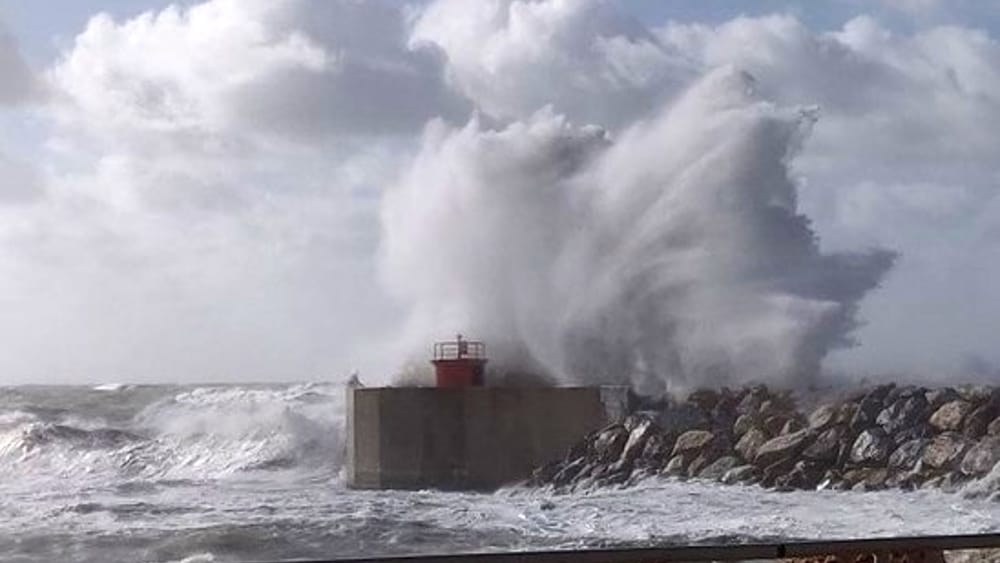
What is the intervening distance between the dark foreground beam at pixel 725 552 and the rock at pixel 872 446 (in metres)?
0.38

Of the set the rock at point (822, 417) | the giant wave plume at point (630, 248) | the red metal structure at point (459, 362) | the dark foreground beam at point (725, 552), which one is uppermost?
the giant wave plume at point (630, 248)

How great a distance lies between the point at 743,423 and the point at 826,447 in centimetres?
26

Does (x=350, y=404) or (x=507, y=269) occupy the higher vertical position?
(x=507, y=269)

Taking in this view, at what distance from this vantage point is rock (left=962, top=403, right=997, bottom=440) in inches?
175

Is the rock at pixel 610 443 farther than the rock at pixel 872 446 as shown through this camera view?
No

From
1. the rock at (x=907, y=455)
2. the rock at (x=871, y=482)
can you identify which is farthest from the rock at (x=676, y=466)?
the rock at (x=907, y=455)

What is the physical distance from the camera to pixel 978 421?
446 centimetres

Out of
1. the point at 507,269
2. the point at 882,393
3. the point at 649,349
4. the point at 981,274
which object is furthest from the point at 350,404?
the point at 981,274

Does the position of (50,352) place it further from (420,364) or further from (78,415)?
(420,364)

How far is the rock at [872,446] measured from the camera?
4320mm

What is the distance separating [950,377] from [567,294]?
1.13m

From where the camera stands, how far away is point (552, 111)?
3.99 meters

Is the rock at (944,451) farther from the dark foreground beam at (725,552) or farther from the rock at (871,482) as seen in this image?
the dark foreground beam at (725,552)

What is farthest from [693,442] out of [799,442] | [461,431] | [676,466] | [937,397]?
[937,397]
